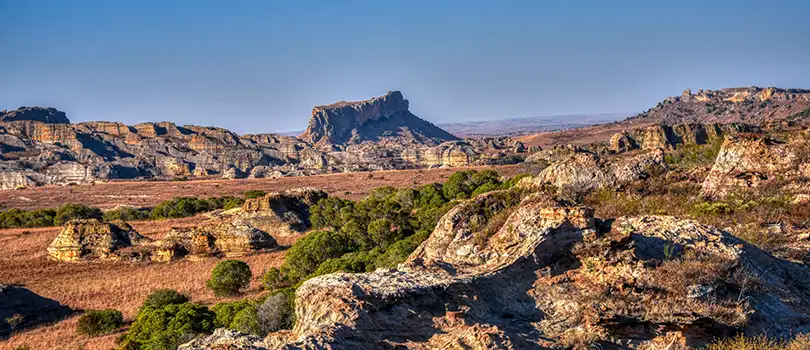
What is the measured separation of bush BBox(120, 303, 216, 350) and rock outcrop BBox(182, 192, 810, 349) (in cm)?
719

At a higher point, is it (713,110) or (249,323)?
(713,110)

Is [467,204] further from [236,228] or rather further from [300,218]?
[300,218]

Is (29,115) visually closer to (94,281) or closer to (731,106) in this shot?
(94,281)

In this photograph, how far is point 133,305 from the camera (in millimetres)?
19016

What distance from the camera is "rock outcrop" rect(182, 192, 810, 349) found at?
624cm

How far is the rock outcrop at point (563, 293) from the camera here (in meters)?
6.24

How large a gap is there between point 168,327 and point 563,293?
1022cm

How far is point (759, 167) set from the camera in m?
15.2

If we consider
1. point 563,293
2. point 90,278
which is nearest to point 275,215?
point 90,278

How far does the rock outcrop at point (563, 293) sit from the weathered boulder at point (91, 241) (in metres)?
22.3

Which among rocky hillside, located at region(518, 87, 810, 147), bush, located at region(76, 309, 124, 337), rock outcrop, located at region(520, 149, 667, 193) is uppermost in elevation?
rocky hillside, located at region(518, 87, 810, 147)

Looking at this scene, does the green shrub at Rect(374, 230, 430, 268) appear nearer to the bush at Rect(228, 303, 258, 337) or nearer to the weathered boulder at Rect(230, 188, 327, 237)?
the bush at Rect(228, 303, 258, 337)

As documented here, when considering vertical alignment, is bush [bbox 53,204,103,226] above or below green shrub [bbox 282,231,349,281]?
below

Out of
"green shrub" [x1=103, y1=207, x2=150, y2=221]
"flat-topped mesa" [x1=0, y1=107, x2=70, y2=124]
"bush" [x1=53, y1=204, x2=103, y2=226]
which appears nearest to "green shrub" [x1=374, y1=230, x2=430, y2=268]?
"green shrub" [x1=103, y1=207, x2=150, y2=221]
